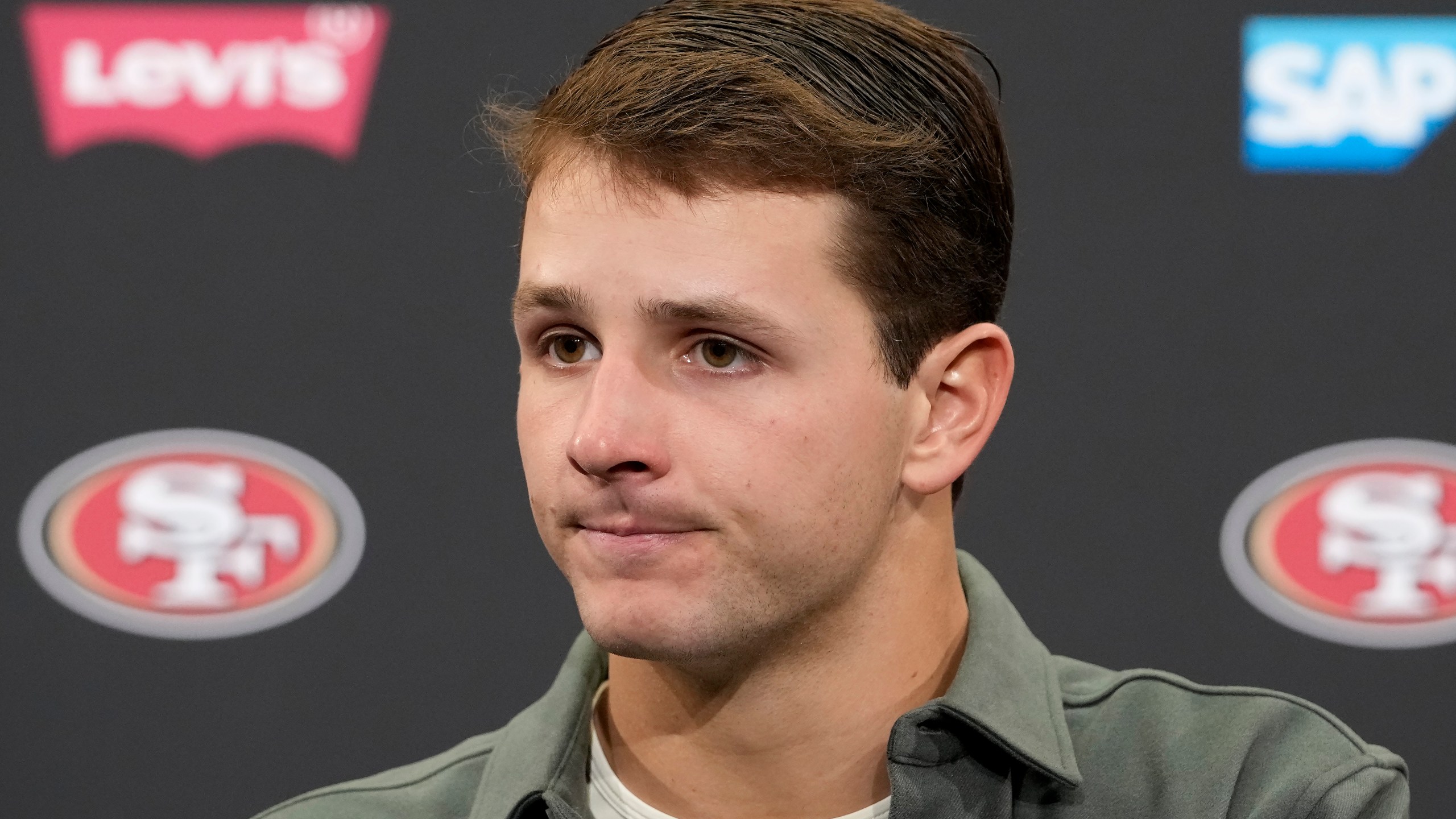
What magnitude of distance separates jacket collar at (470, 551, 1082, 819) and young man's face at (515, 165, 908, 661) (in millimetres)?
219

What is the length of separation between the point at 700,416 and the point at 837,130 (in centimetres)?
33

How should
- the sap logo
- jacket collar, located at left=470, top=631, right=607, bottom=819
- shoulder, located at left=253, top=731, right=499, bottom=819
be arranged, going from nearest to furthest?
jacket collar, located at left=470, top=631, right=607, bottom=819 → shoulder, located at left=253, top=731, right=499, bottom=819 → the sap logo

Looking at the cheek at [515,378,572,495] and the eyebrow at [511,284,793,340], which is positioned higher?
the eyebrow at [511,284,793,340]

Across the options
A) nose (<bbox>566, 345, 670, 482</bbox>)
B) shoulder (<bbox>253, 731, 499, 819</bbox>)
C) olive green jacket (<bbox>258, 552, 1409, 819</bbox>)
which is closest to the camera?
nose (<bbox>566, 345, 670, 482</bbox>)

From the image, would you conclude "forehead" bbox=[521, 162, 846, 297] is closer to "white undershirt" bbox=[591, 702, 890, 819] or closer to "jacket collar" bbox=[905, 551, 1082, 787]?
"jacket collar" bbox=[905, 551, 1082, 787]

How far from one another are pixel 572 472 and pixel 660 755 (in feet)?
1.26

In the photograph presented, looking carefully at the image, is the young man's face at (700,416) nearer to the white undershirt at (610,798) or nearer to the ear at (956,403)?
the ear at (956,403)

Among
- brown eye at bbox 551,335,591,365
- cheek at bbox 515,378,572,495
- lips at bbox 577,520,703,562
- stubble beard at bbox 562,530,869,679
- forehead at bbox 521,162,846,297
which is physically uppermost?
forehead at bbox 521,162,846,297

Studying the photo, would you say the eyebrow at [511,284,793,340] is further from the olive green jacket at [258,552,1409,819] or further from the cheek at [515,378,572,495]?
the olive green jacket at [258,552,1409,819]

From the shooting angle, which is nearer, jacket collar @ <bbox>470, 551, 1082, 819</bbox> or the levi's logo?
jacket collar @ <bbox>470, 551, 1082, 819</bbox>

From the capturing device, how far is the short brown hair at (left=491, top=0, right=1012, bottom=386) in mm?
1588

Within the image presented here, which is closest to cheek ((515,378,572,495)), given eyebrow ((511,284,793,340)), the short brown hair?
eyebrow ((511,284,793,340))

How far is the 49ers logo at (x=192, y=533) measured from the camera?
249 cm

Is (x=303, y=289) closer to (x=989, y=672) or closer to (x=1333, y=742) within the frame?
(x=989, y=672)
